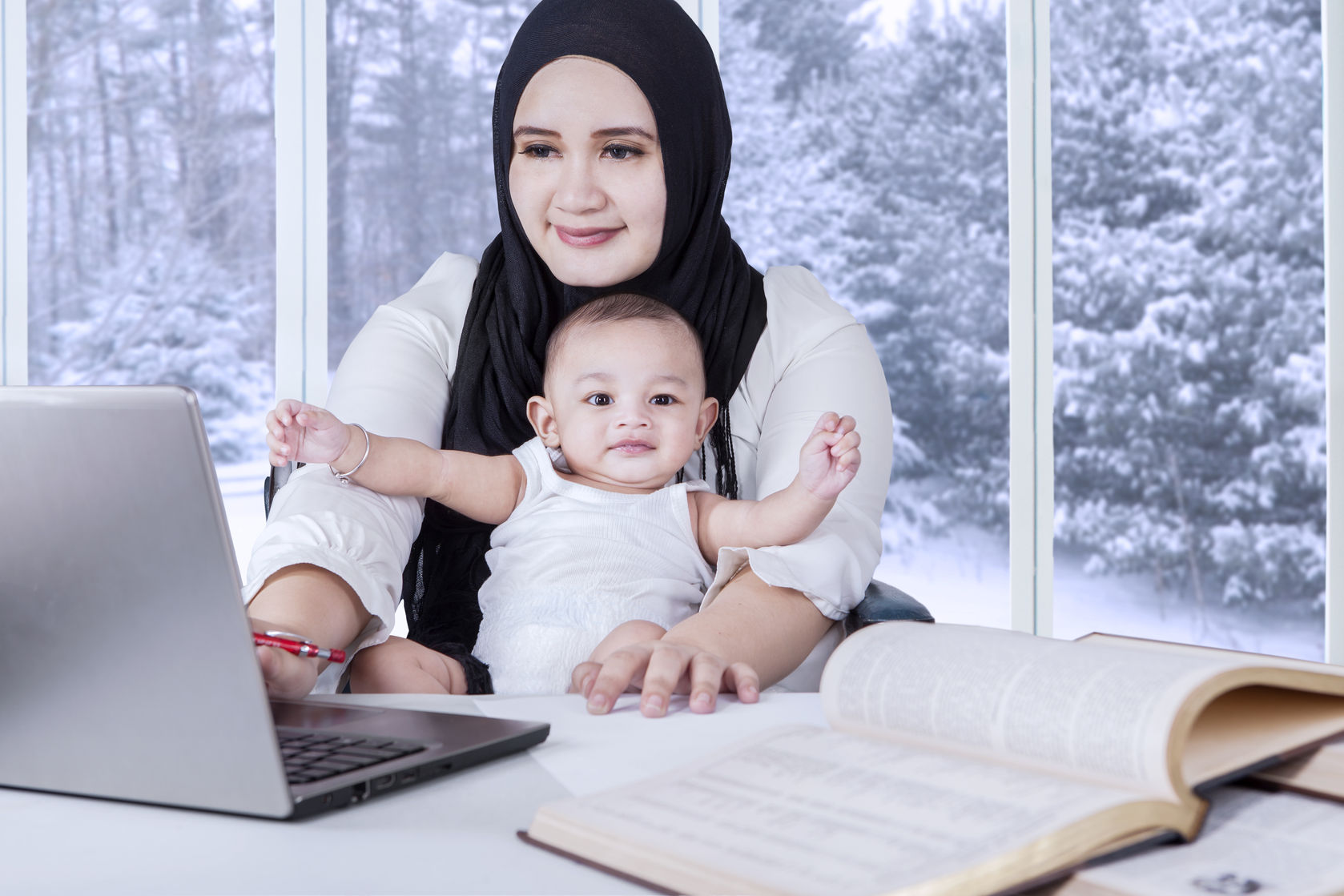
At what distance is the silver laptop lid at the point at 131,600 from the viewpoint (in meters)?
0.56

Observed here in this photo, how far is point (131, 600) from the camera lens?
59 cm

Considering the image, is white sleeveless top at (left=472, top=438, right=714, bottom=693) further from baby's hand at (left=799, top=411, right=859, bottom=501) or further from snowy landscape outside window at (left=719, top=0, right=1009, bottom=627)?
snowy landscape outside window at (left=719, top=0, right=1009, bottom=627)

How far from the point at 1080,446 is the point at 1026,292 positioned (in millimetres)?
544

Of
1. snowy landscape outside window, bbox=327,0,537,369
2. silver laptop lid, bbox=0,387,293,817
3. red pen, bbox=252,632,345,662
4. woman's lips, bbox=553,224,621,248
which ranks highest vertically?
snowy landscape outside window, bbox=327,0,537,369

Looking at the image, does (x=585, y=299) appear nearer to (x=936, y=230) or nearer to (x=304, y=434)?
(x=304, y=434)

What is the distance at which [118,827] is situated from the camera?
2.11 feet

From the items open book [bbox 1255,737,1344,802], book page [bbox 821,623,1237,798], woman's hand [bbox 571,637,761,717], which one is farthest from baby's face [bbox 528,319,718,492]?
open book [bbox 1255,737,1344,802]

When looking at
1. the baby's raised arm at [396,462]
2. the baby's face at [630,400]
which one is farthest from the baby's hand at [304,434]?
the baby's face at [630,400]

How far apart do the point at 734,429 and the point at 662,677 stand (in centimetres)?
84

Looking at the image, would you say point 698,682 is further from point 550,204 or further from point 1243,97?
point 1243,97

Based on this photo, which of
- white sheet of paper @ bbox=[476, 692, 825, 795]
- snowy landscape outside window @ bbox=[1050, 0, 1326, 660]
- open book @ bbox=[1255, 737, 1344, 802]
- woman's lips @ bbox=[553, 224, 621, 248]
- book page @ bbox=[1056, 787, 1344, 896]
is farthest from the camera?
snowy landscape outside window @ bbox=[1050, 0, 1326, 660]

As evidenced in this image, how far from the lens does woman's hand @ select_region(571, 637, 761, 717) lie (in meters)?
0.94

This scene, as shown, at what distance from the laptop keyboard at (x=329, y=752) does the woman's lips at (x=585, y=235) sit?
1007mm

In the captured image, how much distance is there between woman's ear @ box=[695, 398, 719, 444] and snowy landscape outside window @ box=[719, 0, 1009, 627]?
226 centimetres
